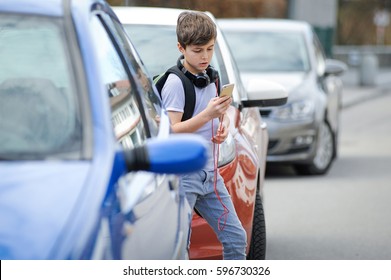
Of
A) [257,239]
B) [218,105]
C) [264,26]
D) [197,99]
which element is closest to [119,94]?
[218,105]

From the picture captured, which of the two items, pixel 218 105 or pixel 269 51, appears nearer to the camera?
pixel 218 105

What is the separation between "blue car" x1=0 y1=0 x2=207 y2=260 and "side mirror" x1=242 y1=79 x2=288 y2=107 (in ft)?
10.2

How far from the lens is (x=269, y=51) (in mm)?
14805

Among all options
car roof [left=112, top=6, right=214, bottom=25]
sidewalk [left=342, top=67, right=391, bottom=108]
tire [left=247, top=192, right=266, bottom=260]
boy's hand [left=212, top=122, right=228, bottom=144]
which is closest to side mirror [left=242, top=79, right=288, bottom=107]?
car roof [left=112, top=6, right=214, bottom=25]

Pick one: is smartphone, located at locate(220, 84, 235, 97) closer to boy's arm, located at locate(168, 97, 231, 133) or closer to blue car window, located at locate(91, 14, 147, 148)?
boy's arm, located at locate(168, 97, 231, 133)

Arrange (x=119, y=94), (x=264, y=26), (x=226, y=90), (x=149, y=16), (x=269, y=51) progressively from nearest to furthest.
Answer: (x=119, y=94) → (x=226, y=90) → (x=149, y=16) → (x=269, y=51) → (x=264, y=26)

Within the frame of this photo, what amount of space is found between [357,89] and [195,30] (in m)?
29.7

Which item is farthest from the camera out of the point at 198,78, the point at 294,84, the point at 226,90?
the point at 294,84

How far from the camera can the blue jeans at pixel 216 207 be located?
19.3 feet

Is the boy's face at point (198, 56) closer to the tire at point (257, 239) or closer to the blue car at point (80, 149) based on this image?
the blue car at point (80, 149)

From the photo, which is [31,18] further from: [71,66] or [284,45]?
[284,45]

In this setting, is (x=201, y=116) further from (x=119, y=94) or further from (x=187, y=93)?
(x=119, y=94)

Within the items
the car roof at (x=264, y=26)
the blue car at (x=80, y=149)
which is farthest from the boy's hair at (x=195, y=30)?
the car roof at (x=264, y=26)

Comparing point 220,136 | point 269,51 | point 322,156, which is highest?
point 220,136
